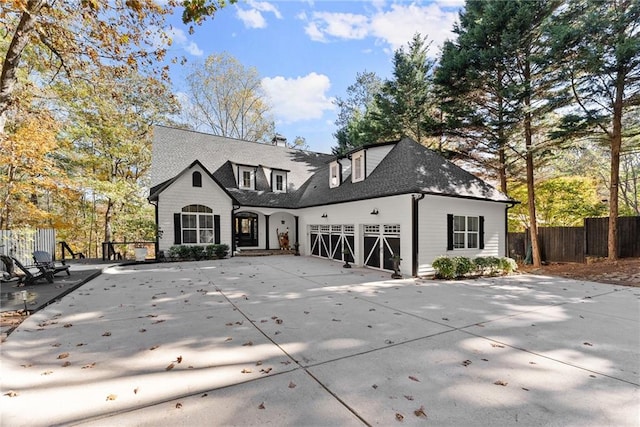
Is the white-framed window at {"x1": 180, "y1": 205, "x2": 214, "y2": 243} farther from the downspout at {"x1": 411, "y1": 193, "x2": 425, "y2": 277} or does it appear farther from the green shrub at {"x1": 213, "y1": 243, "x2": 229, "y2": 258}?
the downspout at {"x1": 411, "y1": 193, "x2": 425, "y2": 277}

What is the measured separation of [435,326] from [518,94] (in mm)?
12103

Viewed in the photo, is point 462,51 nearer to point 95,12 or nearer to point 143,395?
point 95,12

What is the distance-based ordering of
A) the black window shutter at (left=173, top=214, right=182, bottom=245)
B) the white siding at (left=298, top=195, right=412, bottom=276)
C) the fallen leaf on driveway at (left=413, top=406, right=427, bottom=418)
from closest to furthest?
1. the fallen leaf on driveway at (left=413, top=406, right=427, bottom=418)
2. the white siding at (left=298, top=195, right=412, bottom=276)
3. the black window shutter at (left=173, top=214, right=182, bottom=245)

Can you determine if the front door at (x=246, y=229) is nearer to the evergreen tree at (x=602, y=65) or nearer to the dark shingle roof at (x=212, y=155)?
the dark shingle roof at (x=212, y=155)

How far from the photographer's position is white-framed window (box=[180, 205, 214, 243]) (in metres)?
14.1

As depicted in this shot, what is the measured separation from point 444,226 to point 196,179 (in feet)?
38.3

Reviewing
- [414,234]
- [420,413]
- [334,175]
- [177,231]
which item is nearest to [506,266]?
[414,234]

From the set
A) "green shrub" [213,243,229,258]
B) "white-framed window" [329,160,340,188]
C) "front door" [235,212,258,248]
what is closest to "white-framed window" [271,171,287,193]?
"front door" [235,212,258,248]

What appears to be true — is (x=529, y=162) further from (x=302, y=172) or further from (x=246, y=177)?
(x=246, y=177)

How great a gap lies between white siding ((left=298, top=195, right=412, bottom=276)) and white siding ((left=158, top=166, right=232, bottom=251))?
15.2 feet

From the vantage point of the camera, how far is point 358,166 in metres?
13.3

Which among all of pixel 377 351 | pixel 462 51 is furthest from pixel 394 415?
pixel 462 51

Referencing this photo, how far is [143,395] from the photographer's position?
280cm

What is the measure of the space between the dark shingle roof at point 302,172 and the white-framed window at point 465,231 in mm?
934
